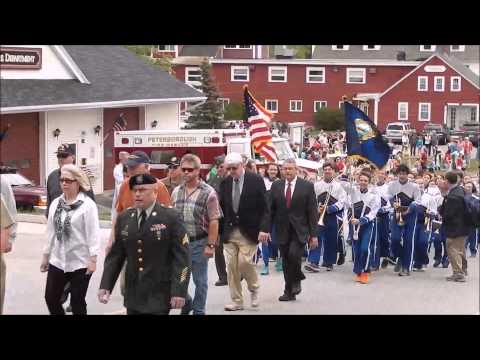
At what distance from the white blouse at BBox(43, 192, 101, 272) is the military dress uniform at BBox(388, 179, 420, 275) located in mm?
6413

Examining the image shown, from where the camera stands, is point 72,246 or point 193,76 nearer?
point 72,246

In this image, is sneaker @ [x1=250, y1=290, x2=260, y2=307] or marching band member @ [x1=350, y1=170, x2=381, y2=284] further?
marching band member @ [x1=350, y1=170, x2=381, y2=284]

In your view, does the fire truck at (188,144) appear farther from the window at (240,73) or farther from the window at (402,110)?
the window at (402,110)

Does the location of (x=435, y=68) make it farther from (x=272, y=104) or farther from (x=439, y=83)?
(x=272, y=104)

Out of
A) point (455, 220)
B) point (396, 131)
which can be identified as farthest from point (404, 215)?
point (396, 131)

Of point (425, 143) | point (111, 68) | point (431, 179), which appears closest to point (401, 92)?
point (425, 143)

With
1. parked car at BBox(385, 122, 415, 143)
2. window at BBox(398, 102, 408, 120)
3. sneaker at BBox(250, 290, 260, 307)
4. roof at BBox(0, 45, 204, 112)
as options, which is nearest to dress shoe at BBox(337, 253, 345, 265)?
sneaker at BBox(250, 290, 260, 307)

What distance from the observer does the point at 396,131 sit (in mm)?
42875

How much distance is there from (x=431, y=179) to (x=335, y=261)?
7.93 feet

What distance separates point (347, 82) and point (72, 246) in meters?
28.1

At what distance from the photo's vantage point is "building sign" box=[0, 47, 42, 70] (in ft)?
68.8

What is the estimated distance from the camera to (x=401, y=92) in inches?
1729

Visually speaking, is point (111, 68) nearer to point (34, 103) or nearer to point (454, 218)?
point (34, 103)

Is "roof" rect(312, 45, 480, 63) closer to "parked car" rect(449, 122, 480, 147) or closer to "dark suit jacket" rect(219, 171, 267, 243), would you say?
"parked car" rect(449, 122, 480, 147)
